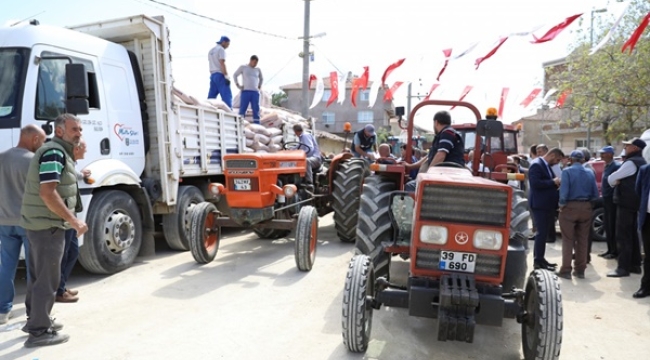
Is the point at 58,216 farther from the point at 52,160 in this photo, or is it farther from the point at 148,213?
the point at 148,213

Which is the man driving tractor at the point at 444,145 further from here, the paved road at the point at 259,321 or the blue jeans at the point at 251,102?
the blue jeans at the point at 251,102

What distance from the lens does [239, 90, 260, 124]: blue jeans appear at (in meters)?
9.45

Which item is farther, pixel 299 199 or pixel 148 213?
pixel 299 199

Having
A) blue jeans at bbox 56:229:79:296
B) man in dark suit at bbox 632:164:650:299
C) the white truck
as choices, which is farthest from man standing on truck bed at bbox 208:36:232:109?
man in dark suit at bbox 632:164:650:299

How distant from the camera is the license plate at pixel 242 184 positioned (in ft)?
19.4

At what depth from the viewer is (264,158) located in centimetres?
601

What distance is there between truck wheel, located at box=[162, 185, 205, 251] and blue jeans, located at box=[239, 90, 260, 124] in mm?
3188

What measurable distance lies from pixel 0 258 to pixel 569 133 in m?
31.3

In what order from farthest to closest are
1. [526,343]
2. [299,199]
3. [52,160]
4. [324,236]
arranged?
[324,236]
[299,199]
[52,160]
[526,343]

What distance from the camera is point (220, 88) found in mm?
9219

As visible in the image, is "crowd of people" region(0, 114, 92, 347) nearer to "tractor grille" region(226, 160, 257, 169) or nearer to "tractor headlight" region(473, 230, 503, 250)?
"tractor grille" region(226, 160, 257, 169)

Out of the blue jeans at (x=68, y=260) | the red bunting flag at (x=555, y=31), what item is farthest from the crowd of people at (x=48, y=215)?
the red bunting flag at (x=555, y=31)

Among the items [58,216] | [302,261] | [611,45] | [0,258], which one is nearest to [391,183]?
[302,261]

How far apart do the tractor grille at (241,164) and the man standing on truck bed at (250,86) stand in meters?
3.60
